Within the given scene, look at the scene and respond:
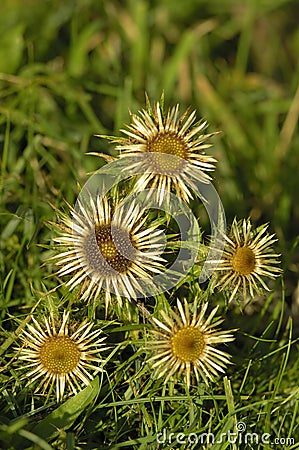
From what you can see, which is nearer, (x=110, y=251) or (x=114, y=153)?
(x=110, y=251)

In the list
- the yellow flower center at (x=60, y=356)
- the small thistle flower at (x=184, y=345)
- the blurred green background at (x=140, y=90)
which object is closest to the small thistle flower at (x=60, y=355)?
the yellow flower center at (x=60, y=356)

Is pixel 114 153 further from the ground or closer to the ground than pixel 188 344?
further from the ground

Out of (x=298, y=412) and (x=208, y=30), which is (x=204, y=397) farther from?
(x=208, y=30)

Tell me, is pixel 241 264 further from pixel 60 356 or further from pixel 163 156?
pixel 60 356

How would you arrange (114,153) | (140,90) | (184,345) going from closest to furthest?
1. (184,345)
2. (114,153)
3. (140,90)

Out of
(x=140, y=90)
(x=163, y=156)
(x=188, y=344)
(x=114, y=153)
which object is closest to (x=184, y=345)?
(x=188, y=344)

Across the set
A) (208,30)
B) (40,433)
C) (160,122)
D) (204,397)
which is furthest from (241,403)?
(208,30)

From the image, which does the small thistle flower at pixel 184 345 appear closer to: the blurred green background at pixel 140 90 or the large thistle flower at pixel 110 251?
the large thistle flower at pixel 110 251
